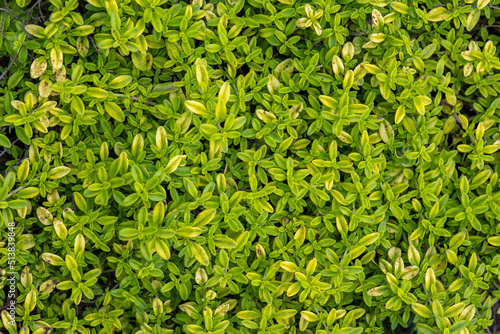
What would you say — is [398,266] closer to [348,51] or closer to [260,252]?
[260,252]

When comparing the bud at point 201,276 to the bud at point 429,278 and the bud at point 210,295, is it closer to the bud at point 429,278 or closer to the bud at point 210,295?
the bud at point 210,295

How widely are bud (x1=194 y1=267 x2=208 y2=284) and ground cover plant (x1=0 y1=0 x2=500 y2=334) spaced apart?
11mm

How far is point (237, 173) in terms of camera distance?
1.93 m

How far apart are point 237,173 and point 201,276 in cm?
50

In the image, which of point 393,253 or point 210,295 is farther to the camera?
point 393,253

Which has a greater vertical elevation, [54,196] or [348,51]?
[348,51]

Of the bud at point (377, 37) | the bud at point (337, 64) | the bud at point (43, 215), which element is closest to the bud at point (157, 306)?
the bud at point (43, 215)

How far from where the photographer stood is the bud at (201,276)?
1872 millimetres

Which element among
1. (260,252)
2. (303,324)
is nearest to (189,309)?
(260,252)

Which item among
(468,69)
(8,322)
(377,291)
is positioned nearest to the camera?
(8,322)

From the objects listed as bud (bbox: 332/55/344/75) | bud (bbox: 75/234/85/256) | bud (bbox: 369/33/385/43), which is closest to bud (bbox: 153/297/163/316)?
bud (bbox: 75/234/85/256)

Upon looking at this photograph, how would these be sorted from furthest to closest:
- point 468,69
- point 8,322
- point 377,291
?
point 468,69 → point 377,291 → point 8,322

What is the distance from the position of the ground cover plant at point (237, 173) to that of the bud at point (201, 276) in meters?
0.01

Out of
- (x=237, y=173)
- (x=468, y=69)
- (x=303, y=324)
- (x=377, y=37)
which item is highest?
(x=377, y=37)
